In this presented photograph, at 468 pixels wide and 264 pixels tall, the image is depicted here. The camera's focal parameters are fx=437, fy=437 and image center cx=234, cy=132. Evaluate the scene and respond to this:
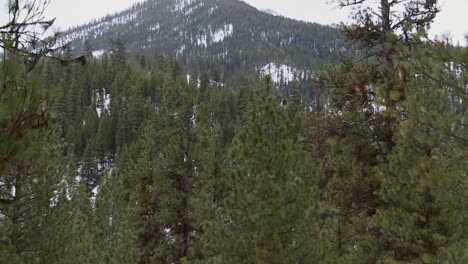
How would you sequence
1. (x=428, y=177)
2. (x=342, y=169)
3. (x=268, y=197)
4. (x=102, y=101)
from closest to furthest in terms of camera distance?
(x=428, y=177)
(x=268, y=197)
(x=342, y=169)
(x=102, y=101)

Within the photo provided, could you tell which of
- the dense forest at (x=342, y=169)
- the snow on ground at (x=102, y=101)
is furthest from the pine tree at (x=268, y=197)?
the snow on ground at (x=102, y=101)

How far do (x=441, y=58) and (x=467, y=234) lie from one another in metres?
4.69

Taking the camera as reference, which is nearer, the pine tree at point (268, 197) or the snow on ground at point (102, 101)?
the pine tree at point (268, 197)

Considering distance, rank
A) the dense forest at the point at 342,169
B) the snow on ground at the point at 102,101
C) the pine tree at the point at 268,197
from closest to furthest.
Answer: the dense forest at the point at 342,169
the pine tree at the point at 268,197
the snow on ground at the point at 102,101

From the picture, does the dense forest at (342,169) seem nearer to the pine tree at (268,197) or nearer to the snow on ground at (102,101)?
the pine tree at (268,197)

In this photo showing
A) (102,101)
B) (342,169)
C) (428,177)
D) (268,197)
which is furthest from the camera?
(102,101)

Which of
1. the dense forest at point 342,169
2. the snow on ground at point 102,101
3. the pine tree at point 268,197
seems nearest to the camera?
the dense forest at point 342,169

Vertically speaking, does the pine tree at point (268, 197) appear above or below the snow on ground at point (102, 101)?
above

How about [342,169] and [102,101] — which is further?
[102,101]

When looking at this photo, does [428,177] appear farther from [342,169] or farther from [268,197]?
[342,169]

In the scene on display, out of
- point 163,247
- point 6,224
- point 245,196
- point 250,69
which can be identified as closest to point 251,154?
point 245,196

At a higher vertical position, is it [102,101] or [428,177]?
[428,177]

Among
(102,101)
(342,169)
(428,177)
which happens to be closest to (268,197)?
(342,169)

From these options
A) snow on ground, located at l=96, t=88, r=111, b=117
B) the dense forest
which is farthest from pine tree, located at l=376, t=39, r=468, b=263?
snow on ground, located at l=96, t=88, r=111, b=117
